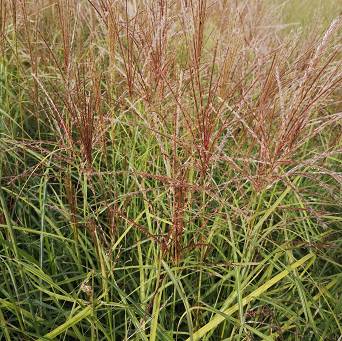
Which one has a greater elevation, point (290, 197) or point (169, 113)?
point (169, 113)

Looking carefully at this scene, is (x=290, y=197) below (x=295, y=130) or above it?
below

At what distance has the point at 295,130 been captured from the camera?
3.38ft

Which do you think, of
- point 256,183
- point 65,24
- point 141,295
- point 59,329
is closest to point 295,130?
point 256,183

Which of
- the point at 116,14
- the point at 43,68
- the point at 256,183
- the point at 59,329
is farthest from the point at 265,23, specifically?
the point at 59,329

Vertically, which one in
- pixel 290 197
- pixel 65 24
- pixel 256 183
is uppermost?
pixel 65 24

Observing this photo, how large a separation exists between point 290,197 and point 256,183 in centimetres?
73

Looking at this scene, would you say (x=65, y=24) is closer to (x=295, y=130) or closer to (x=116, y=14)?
(x=116, y=14)

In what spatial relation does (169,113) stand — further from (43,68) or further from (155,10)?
(43,68)

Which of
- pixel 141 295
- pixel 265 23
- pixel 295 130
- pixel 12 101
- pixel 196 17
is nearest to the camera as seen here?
pixel 295 130

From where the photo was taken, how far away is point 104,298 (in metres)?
1.29

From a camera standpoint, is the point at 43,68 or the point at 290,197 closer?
the point at 290,197

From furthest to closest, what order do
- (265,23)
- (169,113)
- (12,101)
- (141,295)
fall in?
1. (265,23)
2. (12,101)
3. (169,113)
4. (141,295)

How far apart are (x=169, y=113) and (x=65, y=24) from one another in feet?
1.49

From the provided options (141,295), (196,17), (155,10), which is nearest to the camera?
(196,17)
